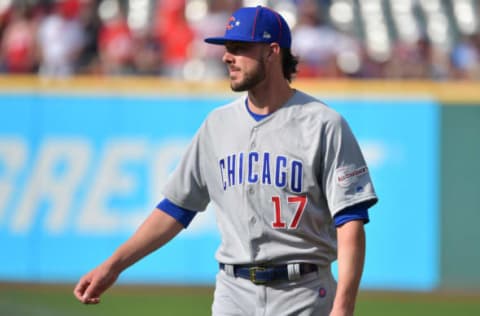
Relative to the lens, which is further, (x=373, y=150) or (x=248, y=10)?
(x=373, y=150)

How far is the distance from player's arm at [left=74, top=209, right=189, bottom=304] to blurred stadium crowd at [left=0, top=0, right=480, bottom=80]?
7231 mm

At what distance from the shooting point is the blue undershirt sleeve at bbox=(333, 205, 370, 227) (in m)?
4.29

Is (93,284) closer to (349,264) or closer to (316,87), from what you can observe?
(349,264)

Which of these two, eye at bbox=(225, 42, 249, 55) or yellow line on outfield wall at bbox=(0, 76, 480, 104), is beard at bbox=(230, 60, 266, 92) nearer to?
eye at bbox=(225, 42, 249, 55)

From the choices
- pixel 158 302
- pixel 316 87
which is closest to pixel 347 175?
pixel 158 302

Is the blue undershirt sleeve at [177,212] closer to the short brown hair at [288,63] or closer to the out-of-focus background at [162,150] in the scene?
the short brown hair at [288,63]

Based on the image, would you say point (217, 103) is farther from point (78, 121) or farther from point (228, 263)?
point (228, 263)

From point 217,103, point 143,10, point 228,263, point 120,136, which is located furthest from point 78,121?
point 228,263

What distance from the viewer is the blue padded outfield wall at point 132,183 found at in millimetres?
11734

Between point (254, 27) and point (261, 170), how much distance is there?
60 cm

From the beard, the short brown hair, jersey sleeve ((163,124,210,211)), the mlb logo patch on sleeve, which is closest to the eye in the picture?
the beard

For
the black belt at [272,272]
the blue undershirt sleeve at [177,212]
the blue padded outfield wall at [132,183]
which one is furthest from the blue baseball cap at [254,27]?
the blue padded outfield wall at [132,183]

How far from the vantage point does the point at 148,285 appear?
11.6m

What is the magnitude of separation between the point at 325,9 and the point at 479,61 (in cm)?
302
